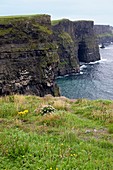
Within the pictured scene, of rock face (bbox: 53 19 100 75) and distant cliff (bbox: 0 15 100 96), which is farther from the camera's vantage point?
rock face (bbox: 53 19 100 75)

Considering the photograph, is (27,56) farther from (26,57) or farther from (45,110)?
(45,110)

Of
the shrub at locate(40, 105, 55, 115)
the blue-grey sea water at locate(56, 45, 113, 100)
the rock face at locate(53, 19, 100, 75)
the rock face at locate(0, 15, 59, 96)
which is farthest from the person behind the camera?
the rock face at locate(53, 19, 100, 75)

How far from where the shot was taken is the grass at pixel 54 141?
934 centimetres

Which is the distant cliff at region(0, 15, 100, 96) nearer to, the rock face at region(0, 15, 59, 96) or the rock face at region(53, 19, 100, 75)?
the rock face at region(0, 15, 59, 96)

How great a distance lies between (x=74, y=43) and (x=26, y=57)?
309 ft

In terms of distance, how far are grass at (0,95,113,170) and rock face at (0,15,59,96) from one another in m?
66.3

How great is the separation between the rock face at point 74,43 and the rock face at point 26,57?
5409 cm

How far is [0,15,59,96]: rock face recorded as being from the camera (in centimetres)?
8225

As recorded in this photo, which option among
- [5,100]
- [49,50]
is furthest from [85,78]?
[5,100]

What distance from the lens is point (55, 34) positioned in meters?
156

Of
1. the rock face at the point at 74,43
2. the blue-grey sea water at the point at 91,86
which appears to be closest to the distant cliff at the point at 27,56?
the blue-grey sea water at the point at 91,86

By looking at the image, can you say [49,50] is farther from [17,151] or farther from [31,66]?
[17,151]

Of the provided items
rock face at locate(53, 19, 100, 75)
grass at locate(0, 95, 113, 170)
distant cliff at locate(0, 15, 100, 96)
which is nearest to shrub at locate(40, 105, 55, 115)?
grass at locate(0, 95, 113, 170)

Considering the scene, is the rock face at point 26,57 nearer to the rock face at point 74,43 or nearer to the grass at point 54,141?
the rock face at point 74,43
